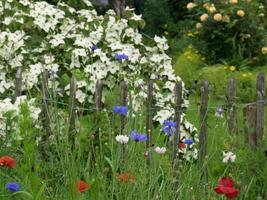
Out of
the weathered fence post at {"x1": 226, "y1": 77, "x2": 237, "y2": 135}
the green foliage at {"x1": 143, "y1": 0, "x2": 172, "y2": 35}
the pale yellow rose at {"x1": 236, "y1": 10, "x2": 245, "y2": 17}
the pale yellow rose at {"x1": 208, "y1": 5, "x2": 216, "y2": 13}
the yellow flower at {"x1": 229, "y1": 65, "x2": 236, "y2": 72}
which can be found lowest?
the weathered fence post at {"x1": 226, "y1": 77, "x2": 237, "y2": 135}

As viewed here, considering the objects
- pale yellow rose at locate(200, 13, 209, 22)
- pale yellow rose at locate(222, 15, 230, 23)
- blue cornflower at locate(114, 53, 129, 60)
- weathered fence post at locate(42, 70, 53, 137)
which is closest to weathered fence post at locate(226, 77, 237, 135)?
blue cornflower at locate(114, 53, 129, 60)

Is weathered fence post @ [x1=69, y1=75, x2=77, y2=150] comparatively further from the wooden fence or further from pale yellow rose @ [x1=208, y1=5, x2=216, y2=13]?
pale yellow rose @ [x1=208, y1=5, x2=216, y2=13]

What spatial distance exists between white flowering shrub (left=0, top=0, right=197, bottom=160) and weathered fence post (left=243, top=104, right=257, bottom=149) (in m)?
0.37

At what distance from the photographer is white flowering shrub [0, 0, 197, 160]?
489 cm

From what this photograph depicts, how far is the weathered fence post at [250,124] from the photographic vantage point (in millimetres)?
4555

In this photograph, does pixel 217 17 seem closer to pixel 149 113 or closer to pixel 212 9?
pixel 212 9

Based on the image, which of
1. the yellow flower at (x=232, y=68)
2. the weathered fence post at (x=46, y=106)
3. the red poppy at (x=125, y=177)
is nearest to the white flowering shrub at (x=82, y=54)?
the weathered fence post at (x=46, y=106)

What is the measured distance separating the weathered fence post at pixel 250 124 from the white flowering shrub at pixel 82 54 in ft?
1.21

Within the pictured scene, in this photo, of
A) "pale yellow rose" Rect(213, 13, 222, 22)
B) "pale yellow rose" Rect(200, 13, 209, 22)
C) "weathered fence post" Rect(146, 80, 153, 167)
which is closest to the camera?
"weathered fence post" Rect(146, 80, 153, 167)

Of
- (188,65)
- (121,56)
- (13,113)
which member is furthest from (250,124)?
(188,65)

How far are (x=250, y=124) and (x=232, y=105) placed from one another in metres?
0.21

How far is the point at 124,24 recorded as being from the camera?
17.3 ft

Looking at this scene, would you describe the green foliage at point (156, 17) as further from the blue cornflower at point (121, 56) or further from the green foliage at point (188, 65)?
the blue cornflower at point (121, 56)

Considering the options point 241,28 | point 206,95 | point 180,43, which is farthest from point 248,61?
point 206,95
